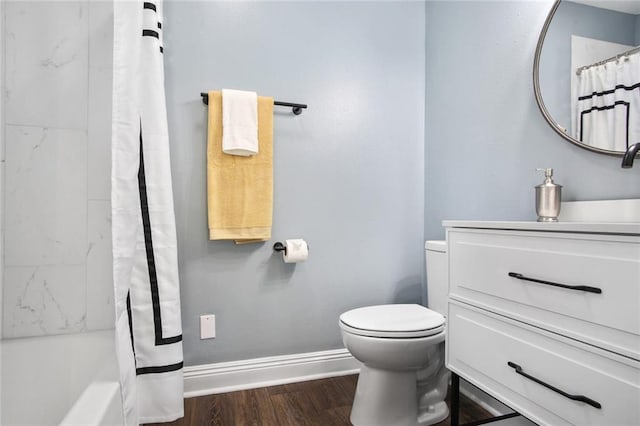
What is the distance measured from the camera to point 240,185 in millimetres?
1644

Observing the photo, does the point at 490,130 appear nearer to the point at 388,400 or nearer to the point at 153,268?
the point at 388,400

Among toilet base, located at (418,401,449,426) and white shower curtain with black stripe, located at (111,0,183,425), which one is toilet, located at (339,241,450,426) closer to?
toilet base, located at (418,401,449,426)

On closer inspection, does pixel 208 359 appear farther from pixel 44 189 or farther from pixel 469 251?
pixel 469 251

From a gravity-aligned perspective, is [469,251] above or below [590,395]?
above

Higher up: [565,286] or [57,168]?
[57,168]

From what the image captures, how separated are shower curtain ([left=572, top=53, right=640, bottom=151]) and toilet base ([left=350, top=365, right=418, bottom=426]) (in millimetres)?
1086

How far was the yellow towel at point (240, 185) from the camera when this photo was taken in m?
1.61

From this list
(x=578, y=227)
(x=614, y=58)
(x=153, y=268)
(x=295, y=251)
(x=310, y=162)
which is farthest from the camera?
(x=310, y=162)

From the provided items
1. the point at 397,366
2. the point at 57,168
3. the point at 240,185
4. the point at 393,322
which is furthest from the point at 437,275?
the point at 57,168

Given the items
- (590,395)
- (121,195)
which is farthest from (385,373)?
(121,195)

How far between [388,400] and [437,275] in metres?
0.60

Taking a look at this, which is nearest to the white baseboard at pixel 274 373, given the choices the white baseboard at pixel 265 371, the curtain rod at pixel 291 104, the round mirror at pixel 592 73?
the white baseboard at pixel 265 371

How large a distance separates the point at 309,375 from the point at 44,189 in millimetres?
1448

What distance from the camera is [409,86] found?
202cm
